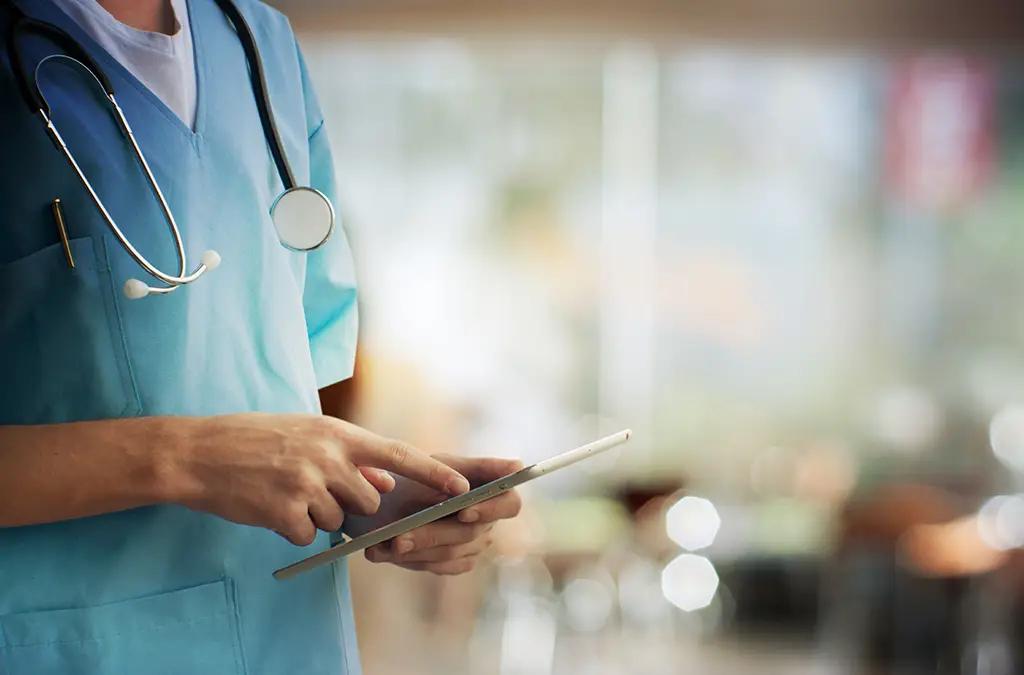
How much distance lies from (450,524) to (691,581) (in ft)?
2.90

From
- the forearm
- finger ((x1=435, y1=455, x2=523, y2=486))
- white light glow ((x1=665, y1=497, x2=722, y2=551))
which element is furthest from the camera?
white light glow ((x1=665, y1=497, x2=722, y2=551))

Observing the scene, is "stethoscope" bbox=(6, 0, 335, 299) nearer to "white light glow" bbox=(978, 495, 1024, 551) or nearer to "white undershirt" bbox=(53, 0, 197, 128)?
"white undershirt" bbox=(53, 0, 197, 128)

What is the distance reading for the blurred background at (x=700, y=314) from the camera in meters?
1.02

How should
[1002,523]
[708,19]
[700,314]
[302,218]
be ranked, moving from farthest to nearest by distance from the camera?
[1002,523] → [700,314] → [708,19] → [302,218]

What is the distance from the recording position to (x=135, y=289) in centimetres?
70

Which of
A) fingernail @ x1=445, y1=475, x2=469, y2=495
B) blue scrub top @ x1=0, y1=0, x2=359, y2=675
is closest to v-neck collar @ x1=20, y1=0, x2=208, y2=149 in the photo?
blue scrub top @ x1=0, y1=0, x2=359, y2=675

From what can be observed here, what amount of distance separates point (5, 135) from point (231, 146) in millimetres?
163

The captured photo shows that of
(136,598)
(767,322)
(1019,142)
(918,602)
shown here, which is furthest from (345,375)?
(1019,142)

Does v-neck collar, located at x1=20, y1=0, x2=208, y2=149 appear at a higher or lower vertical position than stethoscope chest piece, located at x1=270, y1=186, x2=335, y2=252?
higher

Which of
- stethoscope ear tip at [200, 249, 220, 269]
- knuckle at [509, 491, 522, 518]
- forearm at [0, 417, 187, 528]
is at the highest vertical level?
stethoscope ear tip at [200, 249, 220, 269]

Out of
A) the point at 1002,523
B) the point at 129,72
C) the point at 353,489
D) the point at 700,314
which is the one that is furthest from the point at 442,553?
the point at 1002,523

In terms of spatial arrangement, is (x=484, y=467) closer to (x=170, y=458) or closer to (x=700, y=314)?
(x=170, y=458)

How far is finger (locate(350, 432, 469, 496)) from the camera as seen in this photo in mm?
749

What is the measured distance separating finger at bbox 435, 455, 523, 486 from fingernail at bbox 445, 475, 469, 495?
23 mm
